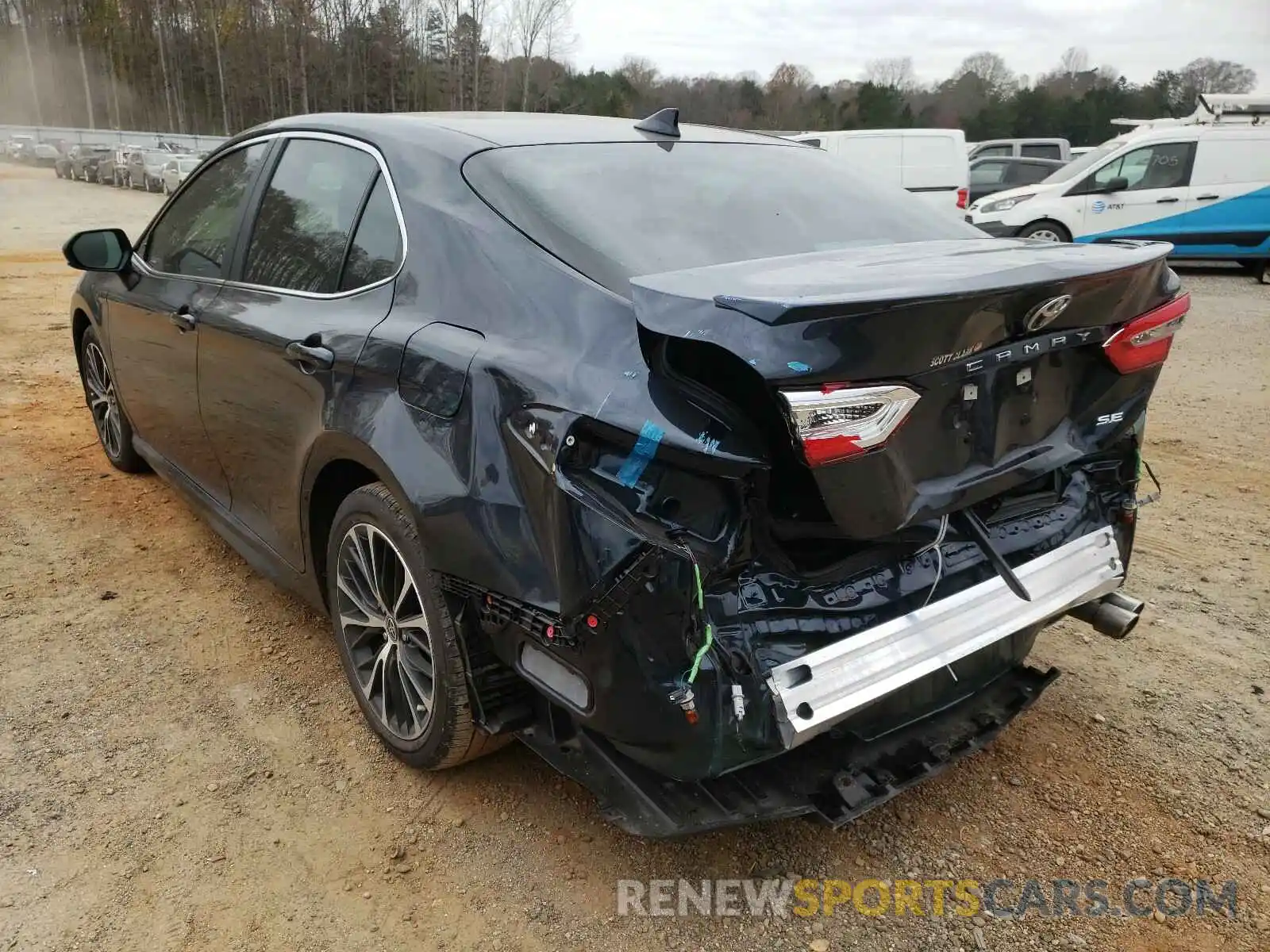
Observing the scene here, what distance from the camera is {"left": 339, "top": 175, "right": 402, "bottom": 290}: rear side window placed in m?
2.50

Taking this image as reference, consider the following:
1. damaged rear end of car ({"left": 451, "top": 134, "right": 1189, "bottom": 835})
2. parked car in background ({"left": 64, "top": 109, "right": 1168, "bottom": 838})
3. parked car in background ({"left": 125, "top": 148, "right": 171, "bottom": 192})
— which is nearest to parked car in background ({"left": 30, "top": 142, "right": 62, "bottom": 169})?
parked car in background ({"left": 125, "top": 148, "right": 171, "bottom": 192})

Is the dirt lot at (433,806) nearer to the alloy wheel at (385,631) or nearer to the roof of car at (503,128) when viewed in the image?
the alloy wheel at (385,631)

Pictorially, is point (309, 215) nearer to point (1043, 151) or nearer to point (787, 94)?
point (1043, 151)

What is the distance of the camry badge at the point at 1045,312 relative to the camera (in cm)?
193

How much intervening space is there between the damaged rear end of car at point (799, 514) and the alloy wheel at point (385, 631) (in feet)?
1.13

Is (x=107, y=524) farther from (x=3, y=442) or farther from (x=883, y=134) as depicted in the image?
(x=883, y=134)

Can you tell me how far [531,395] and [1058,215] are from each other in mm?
13394

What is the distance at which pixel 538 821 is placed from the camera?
2.46 metres

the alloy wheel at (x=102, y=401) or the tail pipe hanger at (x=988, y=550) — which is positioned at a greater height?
the tail pipe hanger at (x=988, y=550)

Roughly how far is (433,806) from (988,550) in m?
1.59

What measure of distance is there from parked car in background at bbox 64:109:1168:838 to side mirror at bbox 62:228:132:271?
1.18 meters

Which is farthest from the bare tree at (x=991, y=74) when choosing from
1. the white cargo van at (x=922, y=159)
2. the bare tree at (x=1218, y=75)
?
the white cargo van at (x=922, y=159)

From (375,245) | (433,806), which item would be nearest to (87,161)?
(375,245)

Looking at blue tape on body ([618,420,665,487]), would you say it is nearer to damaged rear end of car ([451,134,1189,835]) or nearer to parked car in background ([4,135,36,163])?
damaged rear end of car ([451,134,1189,835])
